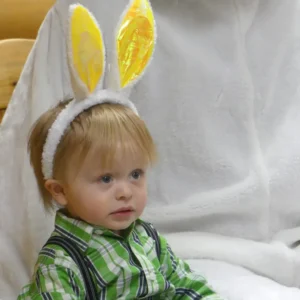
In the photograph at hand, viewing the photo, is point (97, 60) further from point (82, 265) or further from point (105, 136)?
point (82, 265)

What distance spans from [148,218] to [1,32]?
2.36 feet

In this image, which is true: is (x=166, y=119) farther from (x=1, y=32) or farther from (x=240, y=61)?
(x=1, y=32)

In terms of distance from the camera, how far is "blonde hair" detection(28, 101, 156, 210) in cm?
85

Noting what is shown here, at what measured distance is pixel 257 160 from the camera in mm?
1139

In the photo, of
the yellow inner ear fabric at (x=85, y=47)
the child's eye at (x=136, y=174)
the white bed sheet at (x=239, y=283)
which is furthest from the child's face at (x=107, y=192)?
the white bed sheet at (x=239, y=283)

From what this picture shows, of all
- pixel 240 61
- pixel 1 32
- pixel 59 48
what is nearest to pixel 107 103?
pixel 59 48

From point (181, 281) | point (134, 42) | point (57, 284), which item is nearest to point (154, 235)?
point (181, 281)

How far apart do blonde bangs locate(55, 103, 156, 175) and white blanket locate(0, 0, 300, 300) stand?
0.23 metres

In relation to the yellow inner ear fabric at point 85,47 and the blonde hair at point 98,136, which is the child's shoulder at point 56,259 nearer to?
the blonde hair at point 98,136

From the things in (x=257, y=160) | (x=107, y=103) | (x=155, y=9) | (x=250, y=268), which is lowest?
(x=250, y=268)

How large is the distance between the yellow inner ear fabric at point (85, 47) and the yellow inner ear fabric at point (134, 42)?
0.04 m

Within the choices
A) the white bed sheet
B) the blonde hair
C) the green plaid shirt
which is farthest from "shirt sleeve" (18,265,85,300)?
the white bed sheet

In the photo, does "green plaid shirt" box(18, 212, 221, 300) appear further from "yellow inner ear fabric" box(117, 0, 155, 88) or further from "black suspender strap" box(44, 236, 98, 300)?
"yellow inner ear fabric" box(117, 0, 155, 88)

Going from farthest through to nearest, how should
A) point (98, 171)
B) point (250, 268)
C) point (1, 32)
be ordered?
point (1, 32) → point (250, 268) → point (98, 171)
